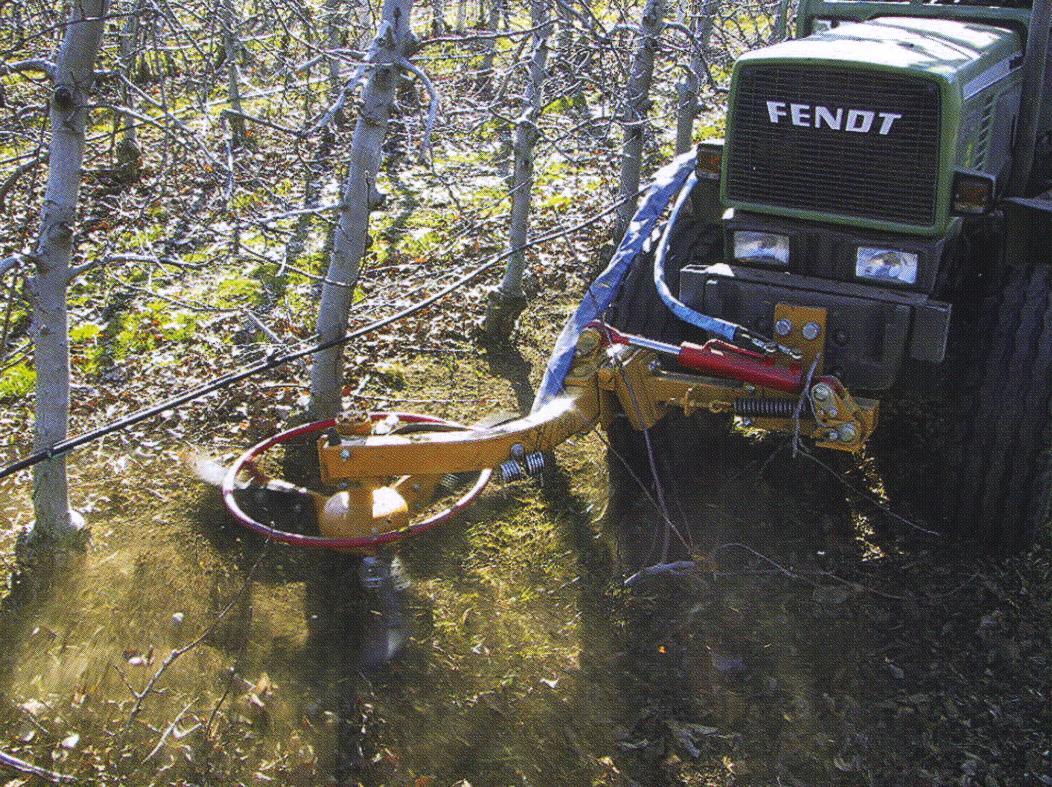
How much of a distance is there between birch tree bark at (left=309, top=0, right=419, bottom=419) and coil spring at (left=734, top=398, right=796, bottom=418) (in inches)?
71.6

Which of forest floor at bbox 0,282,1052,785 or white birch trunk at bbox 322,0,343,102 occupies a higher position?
white birch trunk at bbox 322,0,343,102

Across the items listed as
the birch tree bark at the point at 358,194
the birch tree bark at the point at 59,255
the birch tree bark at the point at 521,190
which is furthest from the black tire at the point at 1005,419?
the birch tree bark at the point at 59,255

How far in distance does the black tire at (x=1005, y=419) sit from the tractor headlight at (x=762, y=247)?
87 centimetres

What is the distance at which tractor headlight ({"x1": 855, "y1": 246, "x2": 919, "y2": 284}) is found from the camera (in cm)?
430

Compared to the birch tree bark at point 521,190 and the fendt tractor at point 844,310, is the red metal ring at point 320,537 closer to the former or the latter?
the fendt tractor at point 844,310

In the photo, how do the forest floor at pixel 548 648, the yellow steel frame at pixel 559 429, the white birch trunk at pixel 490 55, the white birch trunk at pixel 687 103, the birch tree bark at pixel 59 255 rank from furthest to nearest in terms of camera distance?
the white birch trunk at pixel 687 103 < the white birch trunk at pixel 490 55 < the yellow steel frame at pixel 559 429 < the birch tree bark at pixel 59 255 < the forest floor at pixel 548 648

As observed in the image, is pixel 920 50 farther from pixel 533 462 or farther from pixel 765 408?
pixel 533 462

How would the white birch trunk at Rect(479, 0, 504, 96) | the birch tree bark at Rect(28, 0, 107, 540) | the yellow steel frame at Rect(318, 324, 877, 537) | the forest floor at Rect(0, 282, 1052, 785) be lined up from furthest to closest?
the white birch trunk at Rect(479, 0, 504, 96), the yellow steel frame at Rect(318, 324, 877, 537), the birch tree bark at Rect(28, 0, 107, 540), the forest floor at Rect(0, 282, 1052, 785)

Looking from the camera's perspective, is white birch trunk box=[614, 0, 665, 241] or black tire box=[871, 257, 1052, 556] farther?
white birch trunk box=[614, 0, 665, 241]

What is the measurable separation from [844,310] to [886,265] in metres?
0.28

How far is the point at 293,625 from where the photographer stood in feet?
14.2

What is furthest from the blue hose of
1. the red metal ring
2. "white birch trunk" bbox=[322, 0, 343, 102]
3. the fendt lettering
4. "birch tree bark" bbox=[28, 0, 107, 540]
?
"birch tree bark" bbox=[28, 0, 107, 540]

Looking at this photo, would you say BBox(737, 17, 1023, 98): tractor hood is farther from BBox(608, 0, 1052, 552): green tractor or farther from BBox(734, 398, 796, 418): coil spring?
BBox(734, 398, 796, 418): coil spring

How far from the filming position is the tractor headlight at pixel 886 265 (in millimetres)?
4305
